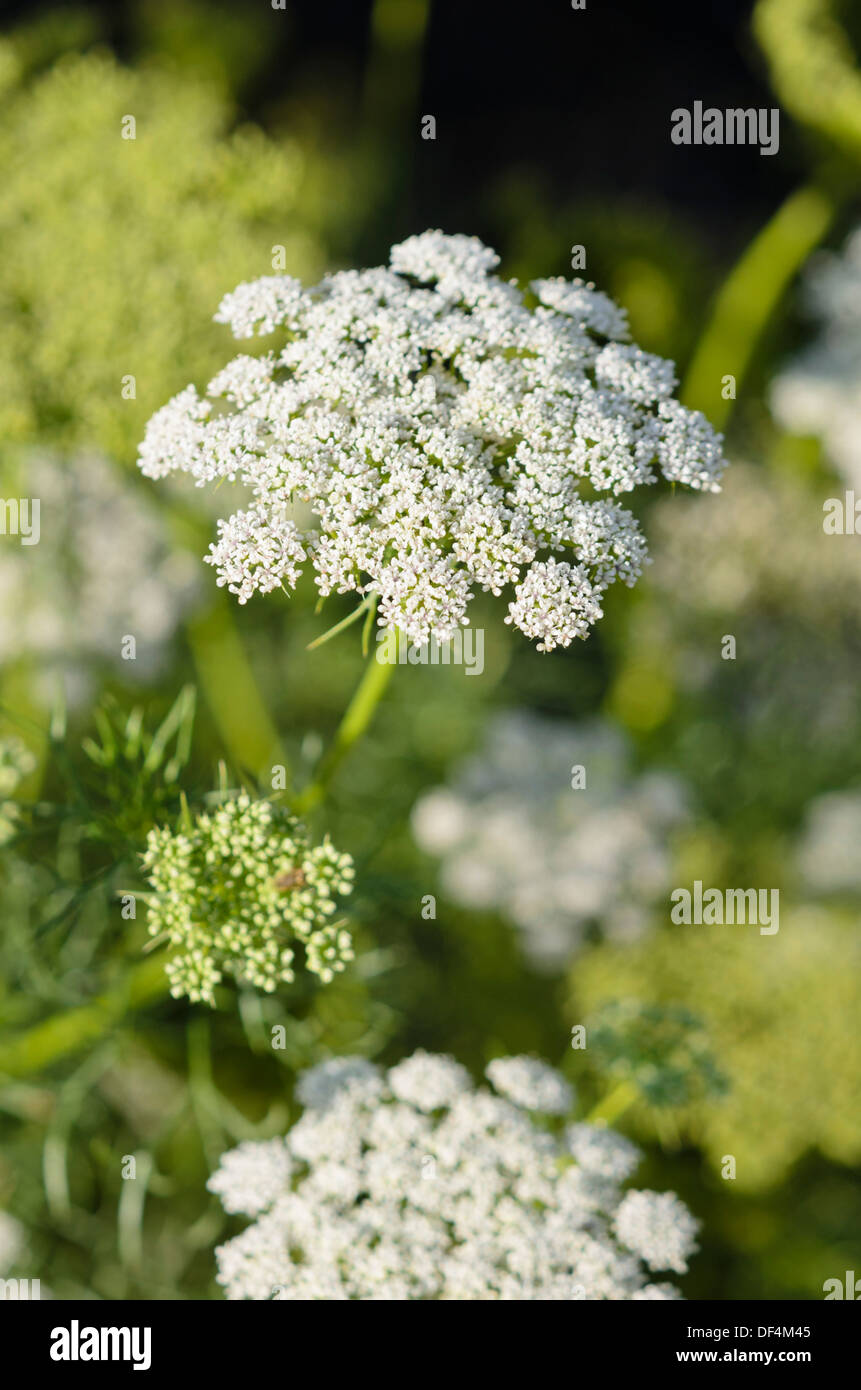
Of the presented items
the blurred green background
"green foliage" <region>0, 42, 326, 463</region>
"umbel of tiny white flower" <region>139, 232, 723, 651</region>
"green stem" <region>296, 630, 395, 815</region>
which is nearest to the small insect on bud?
"green stem" <region>296, 630, 395, 815</region>

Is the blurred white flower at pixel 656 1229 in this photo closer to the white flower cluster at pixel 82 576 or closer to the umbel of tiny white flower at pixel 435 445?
the umbel of tiny white flower at pixel 435 445

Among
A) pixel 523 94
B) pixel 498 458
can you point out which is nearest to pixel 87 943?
pixel 498 458

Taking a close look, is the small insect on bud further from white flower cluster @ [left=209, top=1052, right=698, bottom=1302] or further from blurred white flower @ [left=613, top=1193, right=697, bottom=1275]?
blurred white flower @ [left=613, top=1193, right=697, bottom=1275]

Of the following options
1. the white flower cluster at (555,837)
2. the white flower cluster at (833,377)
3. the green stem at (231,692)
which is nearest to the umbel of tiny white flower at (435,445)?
the green stem at (231,692)

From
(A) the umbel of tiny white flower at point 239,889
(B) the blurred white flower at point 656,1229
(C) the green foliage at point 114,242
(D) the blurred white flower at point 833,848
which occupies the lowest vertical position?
(B) the blurred white flower at point 656,1229

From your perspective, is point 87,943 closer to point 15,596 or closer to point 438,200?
point 15,596

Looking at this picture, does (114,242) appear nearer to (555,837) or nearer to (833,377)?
(555,837)
